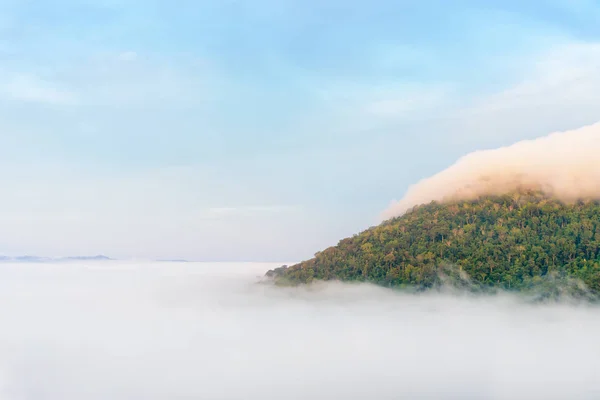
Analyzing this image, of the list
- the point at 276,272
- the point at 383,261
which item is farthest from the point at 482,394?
the point at 276,272

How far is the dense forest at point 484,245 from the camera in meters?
81.2

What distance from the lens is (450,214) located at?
296 feet

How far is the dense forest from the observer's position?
266ft

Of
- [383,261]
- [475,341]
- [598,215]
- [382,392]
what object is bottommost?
[382,392]

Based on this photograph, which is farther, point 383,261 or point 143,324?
A: point 143,324

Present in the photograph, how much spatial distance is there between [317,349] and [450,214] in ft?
203

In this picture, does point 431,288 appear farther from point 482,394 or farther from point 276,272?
point 276,272

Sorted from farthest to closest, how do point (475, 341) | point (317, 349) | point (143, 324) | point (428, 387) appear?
point (143, 324) → point (317, 349) → point (475, 341) → point (428, 387)

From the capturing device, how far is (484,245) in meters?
84.9

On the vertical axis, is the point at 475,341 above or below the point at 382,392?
above

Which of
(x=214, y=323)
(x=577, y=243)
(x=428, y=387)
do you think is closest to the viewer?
(x=577, y=243)

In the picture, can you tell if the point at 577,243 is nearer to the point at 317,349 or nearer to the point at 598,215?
the point at 598,215

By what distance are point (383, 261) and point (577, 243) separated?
30.3m

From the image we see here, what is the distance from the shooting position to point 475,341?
110062 millimetres
